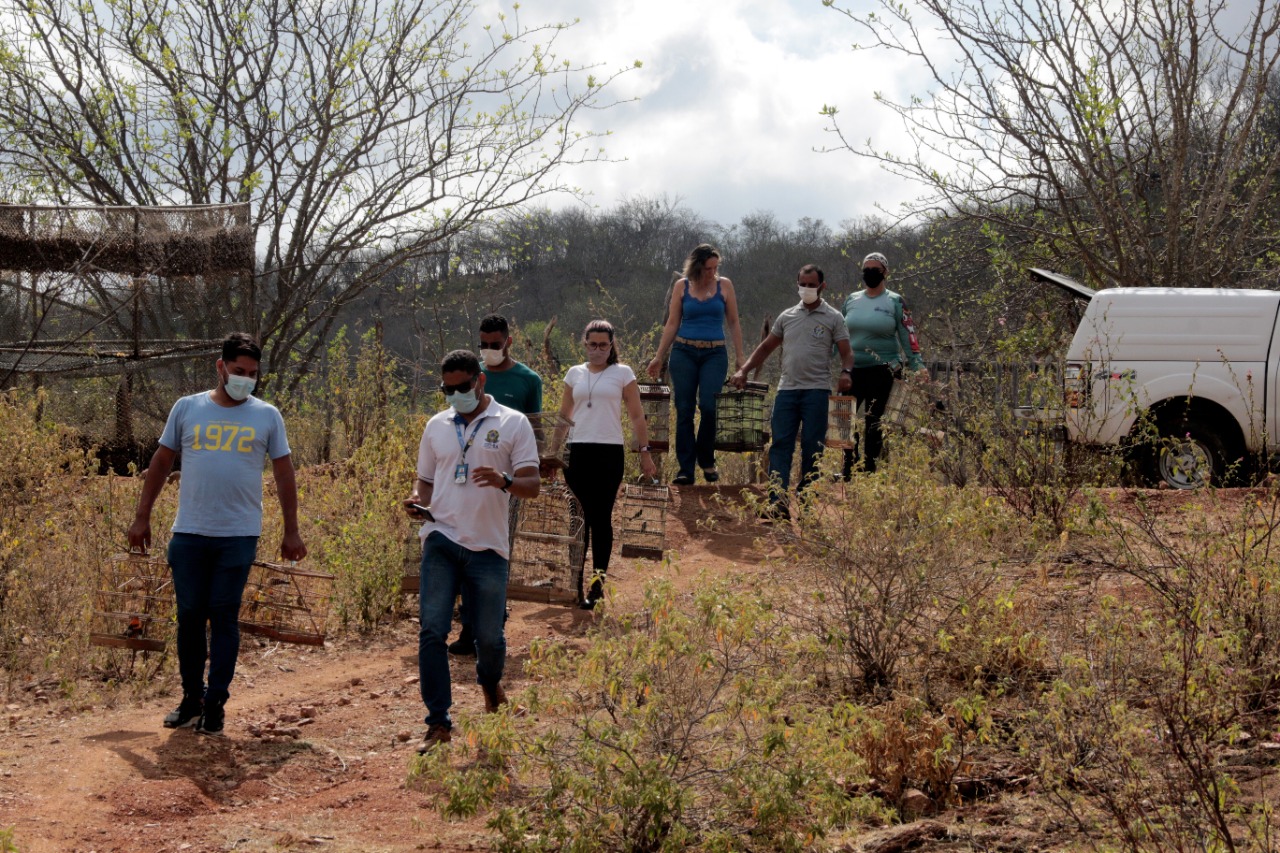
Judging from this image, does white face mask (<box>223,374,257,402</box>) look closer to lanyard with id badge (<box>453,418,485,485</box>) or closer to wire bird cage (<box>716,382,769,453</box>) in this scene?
lanyard with id badge (<box>453,418,485,485</box>)

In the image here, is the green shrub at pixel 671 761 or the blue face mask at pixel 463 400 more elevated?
the blue face mask at pixel 463 400

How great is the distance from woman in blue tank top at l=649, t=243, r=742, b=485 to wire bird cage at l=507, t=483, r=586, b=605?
8.96ft

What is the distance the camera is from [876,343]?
11156 millimetres

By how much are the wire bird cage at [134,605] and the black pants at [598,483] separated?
101 inches

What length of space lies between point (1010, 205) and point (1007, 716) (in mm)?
10346

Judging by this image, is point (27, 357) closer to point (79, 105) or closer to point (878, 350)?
point (79, 105)

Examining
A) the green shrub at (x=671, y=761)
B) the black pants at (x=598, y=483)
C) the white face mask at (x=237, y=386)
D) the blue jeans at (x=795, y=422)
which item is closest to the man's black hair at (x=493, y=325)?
the black pants at (x=598, y=483)

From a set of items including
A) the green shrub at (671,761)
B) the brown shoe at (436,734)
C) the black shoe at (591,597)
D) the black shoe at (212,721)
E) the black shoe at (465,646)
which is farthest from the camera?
the black shoe at (591,597)

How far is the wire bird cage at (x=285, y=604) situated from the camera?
680 centimetres

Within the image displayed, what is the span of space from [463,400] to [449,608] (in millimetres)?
960

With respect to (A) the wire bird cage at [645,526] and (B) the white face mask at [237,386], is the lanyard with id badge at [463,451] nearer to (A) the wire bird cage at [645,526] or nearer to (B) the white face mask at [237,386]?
(B) the white face mask at [237,386]

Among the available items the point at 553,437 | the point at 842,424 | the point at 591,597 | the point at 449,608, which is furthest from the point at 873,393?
the point at 449,608

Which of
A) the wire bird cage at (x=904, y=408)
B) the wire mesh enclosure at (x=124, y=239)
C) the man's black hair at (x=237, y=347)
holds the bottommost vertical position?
the wire bird cage at (x=904, y=408)

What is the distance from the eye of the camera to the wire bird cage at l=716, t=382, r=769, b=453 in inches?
482
